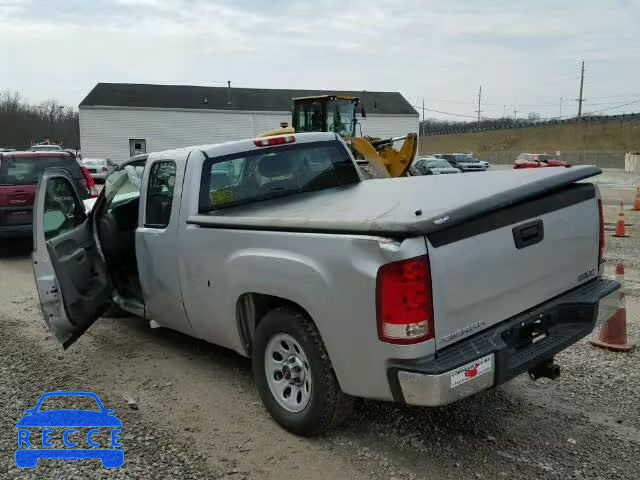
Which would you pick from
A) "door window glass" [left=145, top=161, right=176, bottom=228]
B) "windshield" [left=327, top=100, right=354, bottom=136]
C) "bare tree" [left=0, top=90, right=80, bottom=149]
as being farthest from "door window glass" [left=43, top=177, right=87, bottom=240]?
"bare tree" [left=0, top=90, right=80, bottom=149]

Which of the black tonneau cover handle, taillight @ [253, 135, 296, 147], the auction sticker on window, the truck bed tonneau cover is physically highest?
taillight @ [253, 135, 296, 147]

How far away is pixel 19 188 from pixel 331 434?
826 centimetres

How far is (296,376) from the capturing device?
3689 millimetres

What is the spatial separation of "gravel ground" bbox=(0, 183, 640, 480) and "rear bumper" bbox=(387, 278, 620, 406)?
57 cm

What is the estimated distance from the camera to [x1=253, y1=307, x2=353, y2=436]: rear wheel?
11.2ft

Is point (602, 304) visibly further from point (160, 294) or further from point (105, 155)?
point (105, 155)

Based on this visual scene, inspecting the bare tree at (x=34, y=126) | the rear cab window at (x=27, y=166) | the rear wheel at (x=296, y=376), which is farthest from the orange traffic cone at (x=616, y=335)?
the bare tree at (x=34, y=126)

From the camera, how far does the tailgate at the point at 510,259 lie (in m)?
3.01

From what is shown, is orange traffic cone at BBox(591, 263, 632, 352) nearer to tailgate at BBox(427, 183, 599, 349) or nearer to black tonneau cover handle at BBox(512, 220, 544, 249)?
tailgate at BBox(427, 183, 599, 349)

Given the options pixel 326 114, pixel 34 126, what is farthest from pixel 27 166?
pixel 34 126

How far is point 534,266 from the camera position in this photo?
3.44 meters

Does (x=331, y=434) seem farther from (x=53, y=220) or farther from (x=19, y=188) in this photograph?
(x=19, y=188)

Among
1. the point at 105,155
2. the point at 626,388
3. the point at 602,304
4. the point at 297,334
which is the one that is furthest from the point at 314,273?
the point at 105,155

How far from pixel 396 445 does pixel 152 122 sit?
162 ft
